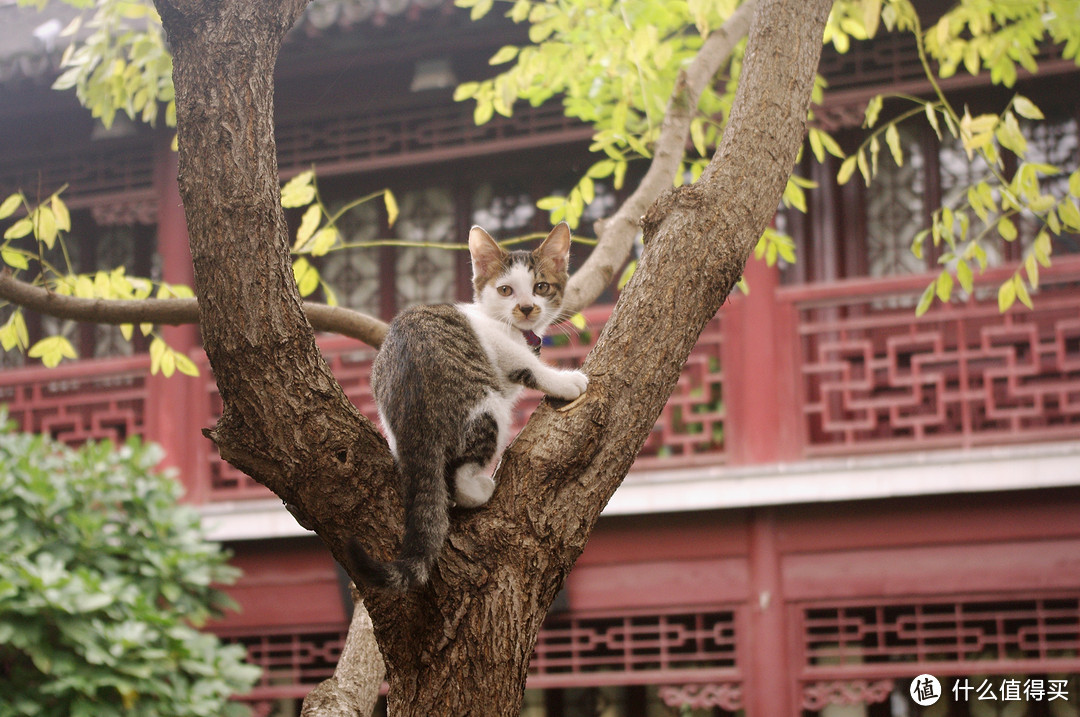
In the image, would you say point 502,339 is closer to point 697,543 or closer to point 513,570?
point 513,570

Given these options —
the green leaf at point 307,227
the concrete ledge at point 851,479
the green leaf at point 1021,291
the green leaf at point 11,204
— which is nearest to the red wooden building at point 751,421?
the concrete ledge at point 851,479

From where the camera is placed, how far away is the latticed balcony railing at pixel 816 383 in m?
6.31

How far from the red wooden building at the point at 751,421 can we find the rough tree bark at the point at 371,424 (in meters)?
3.75

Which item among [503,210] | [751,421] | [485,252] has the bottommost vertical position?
[485,252]

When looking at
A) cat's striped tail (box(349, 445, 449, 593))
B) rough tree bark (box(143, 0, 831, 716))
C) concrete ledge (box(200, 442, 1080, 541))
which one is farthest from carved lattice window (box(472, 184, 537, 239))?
cat's striped tail (box(349, 445, 449, 593))

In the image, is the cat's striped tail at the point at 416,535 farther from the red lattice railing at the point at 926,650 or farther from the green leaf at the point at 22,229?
the red lattice railing at the point at 926,650

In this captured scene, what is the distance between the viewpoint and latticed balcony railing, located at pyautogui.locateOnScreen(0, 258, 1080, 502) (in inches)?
248

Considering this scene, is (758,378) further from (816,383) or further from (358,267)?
(358,267)

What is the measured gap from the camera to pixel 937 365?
7320mm

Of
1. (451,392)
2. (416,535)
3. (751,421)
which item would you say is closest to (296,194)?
(451,392)

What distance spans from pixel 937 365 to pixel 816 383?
823 mm

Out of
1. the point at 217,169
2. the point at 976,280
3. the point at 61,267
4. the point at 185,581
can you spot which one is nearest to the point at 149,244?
the point at 61,267

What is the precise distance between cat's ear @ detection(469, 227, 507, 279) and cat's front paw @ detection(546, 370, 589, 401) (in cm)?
83

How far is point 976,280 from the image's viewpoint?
6348mm
